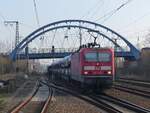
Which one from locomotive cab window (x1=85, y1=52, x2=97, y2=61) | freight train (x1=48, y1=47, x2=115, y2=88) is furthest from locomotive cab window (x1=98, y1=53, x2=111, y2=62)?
locomotive cab window (x1=85, y1=52, x2=97, y2=61)

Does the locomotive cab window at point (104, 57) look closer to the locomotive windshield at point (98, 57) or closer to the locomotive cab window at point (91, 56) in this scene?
the locomotive windshield at point (98, 57)

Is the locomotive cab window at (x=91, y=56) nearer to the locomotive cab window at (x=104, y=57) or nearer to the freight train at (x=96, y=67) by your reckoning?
the freight train at (x=96, y=67)

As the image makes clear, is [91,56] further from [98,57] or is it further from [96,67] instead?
[96,67]

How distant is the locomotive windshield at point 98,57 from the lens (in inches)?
1267

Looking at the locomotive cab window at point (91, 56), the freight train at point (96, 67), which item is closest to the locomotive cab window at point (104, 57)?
the freight train at point (96, 67)

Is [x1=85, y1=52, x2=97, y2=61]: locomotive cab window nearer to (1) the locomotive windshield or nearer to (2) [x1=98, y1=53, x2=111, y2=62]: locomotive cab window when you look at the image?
(1) the locomotive windshield

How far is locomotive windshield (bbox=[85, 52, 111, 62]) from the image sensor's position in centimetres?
3219

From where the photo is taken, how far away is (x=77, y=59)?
3425 cm

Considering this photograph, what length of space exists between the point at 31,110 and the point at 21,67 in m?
98.9

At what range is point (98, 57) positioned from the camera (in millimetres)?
32250

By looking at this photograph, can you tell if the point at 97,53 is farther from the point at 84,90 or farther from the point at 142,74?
the point at 142,74

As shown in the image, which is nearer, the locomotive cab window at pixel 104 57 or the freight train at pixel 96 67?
the freight train at pixel 96 67

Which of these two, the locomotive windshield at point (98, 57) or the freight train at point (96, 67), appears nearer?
the freight train at point (96, 67)

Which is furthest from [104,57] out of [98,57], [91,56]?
[91,56]
